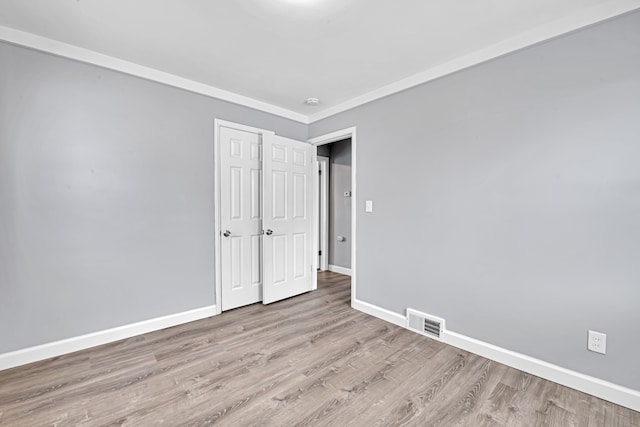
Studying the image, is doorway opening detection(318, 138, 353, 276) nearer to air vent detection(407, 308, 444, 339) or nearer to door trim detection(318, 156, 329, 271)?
door trim detection(318, 156, 329, 271)

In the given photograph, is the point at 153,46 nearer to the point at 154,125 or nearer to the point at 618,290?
the point at 154,125

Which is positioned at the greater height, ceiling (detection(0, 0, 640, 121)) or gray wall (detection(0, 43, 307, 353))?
ceiling (detection(0, 0, 640, 121))

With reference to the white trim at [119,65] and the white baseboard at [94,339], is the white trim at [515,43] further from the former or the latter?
the white baseboard at [94,339]

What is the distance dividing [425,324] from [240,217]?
2278 millimetres

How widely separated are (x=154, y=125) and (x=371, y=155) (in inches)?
88.3

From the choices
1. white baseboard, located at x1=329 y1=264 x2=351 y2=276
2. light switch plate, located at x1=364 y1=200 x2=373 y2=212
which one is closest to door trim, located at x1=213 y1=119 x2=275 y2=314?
light switch plate, located at x1=364 y1=200 x2=373 y2=212

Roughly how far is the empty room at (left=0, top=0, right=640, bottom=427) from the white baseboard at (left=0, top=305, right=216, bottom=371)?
0.02 m

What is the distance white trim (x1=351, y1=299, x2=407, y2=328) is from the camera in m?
2.84

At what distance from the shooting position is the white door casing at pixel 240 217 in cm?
314

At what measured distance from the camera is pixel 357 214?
3314 millimetres

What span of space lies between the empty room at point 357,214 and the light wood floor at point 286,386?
2 centimetres

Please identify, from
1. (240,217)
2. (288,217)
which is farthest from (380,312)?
(240,217)

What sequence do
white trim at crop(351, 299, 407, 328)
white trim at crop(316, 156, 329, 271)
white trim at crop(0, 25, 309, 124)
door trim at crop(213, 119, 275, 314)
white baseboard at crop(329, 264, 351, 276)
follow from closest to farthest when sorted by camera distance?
white trim at crop(0, 25, 309, 124) < white trim at crop(351, 299, 407, 328) < door trim at crop(213, 119, 275, 314) < white baseboard at crop(329, 264, 351, 276) < white trim at crop(316, 156, 329, 271)

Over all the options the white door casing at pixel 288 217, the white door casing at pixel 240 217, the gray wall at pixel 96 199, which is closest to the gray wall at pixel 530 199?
the white door casing at pixel 288 217
